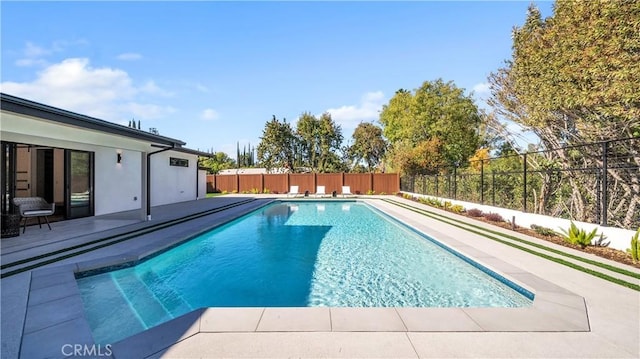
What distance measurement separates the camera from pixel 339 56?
14.2m

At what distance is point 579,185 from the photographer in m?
8.39

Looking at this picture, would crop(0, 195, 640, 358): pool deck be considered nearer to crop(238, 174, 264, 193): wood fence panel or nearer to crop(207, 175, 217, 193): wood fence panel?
crop(238, 174, 264, 193): wood fence panel

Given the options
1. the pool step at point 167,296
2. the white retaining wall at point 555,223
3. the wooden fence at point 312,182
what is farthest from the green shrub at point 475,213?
the wooden fence at point 312,182

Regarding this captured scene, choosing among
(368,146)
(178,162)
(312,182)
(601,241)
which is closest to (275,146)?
(312,182)

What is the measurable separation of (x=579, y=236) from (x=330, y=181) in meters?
18.1

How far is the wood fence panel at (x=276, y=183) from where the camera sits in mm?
23453

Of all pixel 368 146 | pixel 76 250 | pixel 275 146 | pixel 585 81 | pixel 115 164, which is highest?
pixel 368 146

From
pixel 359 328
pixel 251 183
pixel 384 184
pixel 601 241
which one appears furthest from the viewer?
pixel 251 183

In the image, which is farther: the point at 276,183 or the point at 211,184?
the point at 211,184

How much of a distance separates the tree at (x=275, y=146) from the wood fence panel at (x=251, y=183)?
579cm

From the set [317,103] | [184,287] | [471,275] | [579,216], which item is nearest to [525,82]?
[579,216]

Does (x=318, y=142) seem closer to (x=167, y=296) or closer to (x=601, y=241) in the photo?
(x=601, y=241)

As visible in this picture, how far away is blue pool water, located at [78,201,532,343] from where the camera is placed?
3.75 metres

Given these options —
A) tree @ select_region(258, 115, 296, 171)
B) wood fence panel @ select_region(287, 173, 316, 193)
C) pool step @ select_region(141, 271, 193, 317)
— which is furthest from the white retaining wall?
tree @ select_region(258, 115, 296, 171)
